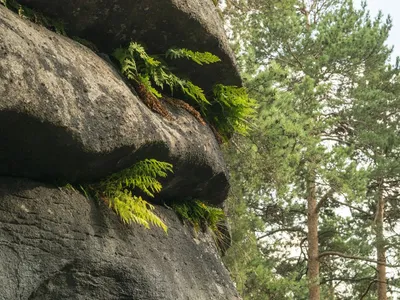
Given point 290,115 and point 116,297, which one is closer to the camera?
point 116,297

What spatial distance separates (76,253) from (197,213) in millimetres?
2091

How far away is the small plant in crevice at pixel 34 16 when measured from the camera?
3920mm

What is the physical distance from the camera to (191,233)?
5.26 meters

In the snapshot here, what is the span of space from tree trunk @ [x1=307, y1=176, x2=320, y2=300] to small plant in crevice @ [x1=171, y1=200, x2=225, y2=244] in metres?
9.51

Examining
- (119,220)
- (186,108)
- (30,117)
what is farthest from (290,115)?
(30,117)

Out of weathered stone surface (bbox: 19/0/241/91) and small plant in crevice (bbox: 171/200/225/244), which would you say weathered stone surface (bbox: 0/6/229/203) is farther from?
small plant in crevice (bbox: 171/200/225/244)

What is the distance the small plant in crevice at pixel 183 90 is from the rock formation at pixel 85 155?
0.18m

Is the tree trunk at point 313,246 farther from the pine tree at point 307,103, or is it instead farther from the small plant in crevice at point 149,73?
the small plant in crevice at point 149,73

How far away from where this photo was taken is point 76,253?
12.0 ft

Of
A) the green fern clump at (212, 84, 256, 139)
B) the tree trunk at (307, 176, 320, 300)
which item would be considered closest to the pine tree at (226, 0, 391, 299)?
the tree trunk at (307, 176, 320, 300)

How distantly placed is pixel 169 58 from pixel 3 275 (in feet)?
9.53

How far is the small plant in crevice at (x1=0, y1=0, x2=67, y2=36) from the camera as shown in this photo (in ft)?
12.9

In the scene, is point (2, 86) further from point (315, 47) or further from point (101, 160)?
point (315, 47)

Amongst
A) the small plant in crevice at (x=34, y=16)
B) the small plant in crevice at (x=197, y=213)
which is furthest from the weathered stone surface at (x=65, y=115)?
the small plant in crevice at (x=197, y=213)
